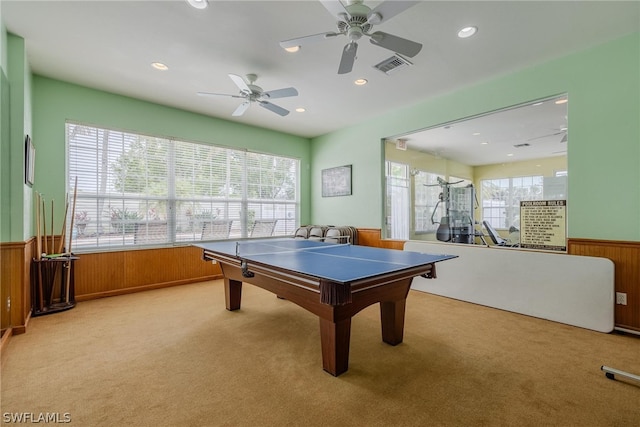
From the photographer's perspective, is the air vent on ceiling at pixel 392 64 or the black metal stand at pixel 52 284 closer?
the air vent on ceiling at pixel 392 64

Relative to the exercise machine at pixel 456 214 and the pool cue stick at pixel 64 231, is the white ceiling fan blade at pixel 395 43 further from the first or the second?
the pool cue stick at pixel 64 231

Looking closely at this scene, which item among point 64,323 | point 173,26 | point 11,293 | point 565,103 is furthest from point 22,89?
point 565,103

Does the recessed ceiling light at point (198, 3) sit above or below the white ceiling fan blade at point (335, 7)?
above

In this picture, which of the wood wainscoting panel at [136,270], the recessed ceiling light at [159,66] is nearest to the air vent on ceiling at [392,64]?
the recessed ceiling light at [159,66]

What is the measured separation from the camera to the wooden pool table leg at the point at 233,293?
11.4 feet

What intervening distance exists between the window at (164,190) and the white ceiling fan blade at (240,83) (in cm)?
208

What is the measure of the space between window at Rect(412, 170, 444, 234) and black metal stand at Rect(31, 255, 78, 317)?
16.5ft

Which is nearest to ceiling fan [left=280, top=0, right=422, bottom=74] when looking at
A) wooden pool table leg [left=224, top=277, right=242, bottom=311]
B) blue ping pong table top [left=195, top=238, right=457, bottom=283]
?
blue ping pong table top [left=195, top=238, right=457, bottom=283]

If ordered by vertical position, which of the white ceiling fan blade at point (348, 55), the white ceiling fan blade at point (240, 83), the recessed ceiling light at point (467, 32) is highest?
the recessed ceiling light at point (467, 32)

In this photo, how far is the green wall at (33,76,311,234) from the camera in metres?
3.72

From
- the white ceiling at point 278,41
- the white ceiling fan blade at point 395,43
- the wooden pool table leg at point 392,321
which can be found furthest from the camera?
the wooden pool table leg at point 392,321

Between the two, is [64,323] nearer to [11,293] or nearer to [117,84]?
[11,293]

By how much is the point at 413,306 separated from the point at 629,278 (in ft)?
7.01

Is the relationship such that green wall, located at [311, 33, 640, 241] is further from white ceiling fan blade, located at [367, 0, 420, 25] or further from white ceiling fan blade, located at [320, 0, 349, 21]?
white ceiling fan blade, located at [320, 0, 349, 21]
